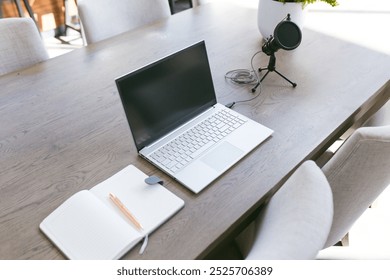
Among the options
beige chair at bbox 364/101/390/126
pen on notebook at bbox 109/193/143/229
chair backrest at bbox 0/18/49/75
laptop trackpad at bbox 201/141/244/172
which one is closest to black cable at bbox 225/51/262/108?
laptop trackpad at bbox 201/141/244/172

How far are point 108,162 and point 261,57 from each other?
87cm

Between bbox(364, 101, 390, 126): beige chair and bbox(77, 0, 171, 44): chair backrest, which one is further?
bbox(77, 0, 171, 44): chair backrest

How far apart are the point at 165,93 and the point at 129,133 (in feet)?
0.64

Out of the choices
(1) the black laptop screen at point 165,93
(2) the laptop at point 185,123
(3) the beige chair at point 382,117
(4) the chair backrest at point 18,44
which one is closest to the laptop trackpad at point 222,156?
(2) the laptop at point 185,123

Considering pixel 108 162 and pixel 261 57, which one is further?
pixel 261 57

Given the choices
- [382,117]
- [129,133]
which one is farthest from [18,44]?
[382,117]

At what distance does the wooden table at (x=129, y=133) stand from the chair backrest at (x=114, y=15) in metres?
0.11

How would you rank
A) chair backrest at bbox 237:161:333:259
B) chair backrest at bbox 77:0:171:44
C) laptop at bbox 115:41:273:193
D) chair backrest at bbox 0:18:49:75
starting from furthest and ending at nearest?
1. chair backrest at bbox 77:0:171:44
2. chair backrest at bbox 0:18:49:75
3. laptop at bbox 115:41:273:193
4. chair backrest at bbox 237:161:333:259

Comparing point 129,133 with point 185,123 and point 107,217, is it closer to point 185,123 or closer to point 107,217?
point 185,123

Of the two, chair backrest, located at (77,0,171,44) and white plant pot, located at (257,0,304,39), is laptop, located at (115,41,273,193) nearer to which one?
white plant pot, located at (257,0,304,39)

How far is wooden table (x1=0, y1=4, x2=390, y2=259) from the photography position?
31.9 inches
